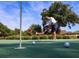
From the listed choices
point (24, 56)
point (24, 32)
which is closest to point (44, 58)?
point (24, 56)

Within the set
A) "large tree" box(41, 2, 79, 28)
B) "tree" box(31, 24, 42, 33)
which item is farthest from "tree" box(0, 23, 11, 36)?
"large tree" box(41, 2, 79, 28)

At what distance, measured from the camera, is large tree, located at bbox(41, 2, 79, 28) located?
6.25 metres

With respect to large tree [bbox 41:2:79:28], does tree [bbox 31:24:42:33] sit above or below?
below

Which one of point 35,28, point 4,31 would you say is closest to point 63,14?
point 35,28

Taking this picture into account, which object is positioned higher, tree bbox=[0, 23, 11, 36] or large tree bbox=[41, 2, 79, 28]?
large tree bbox=[41, 2, 79, 28]

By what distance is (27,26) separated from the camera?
6285 mm

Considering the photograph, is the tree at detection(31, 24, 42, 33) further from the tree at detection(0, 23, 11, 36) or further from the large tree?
the tree at detection(0, 23, 11, 36)

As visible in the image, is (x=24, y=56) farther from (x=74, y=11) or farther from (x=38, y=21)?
(x=74, y=11)

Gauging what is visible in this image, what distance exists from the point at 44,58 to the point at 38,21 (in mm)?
2388

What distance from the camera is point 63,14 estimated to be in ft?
20.8

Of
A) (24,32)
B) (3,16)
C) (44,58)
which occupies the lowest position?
(44,58)

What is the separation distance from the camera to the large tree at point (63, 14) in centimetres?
625

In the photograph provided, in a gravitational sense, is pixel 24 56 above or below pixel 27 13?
below

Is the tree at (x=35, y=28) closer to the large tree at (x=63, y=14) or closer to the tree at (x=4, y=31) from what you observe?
the large tree at (x=63, y=14)
